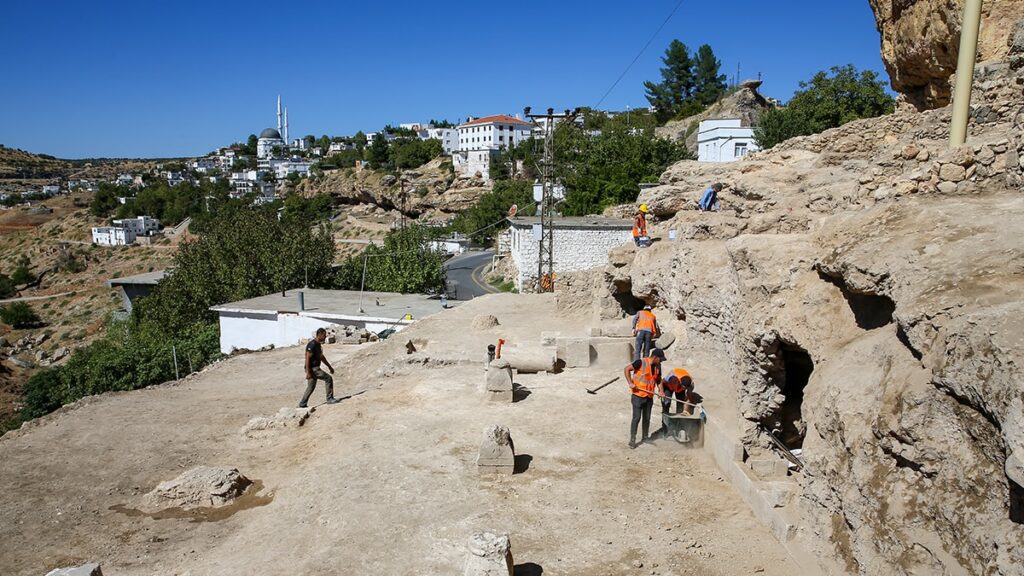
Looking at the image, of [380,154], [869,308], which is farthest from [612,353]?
[380,154]

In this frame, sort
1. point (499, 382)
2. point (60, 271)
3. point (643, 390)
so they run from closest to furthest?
1. point (643, 390)
2. point (499, 382)
3. point (60, 271)

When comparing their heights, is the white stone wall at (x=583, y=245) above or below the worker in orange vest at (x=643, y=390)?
above

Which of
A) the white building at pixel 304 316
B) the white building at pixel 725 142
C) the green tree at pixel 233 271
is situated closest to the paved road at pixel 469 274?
the green tree at pixel 233 271

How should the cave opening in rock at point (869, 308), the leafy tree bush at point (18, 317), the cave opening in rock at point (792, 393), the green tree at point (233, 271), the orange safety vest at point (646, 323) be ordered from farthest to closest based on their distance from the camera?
1. the leafy tree bush at point (18, 317)
2. the green tree at point (233, 271)
3. the orange safety vest at point (646, 323)
4. the cave opening in rock at point (792, 393)
5. the cave opening in rock at point (869, 308)

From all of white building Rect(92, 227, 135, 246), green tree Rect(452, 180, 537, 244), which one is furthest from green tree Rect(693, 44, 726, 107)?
white building Rect(92, 227, 135, 246)

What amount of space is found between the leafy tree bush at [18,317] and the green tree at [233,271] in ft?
126

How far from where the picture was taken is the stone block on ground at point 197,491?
10391 mm

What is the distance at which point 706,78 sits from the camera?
78.2 metres

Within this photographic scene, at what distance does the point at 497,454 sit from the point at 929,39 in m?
15.5

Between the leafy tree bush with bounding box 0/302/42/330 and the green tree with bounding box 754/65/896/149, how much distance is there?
225ft

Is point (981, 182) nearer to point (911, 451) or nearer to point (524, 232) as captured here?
point (911, 451)

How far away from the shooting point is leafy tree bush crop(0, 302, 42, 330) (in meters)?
67.2

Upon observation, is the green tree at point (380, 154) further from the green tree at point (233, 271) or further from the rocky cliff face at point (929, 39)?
the rocky cliff face at point (929, 39)

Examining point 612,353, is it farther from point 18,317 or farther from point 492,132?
point 492,132
